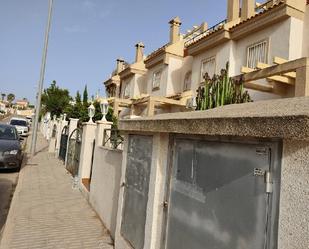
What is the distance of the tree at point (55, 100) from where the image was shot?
158 ft

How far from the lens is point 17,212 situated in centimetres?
721

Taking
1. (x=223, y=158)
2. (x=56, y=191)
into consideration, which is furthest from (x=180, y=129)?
(x=56, y=191)

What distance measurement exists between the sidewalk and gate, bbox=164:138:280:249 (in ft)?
8.88

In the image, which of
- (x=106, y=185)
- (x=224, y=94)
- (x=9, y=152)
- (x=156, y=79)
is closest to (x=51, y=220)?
(x=106, y=185)

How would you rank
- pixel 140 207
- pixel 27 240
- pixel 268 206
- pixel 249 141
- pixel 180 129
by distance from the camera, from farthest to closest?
pixel 27 240 < pixel 140 207 < pixel 180 129 < pixel 249 141 < pixel 268 206

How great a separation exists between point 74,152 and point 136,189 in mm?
8313

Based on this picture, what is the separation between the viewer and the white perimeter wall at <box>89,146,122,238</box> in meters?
6.22

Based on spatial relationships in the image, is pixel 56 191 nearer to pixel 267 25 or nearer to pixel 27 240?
pixel 27 240

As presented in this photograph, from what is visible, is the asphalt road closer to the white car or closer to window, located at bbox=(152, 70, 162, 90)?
window, located at bbox=(152, 70, 162, 90)

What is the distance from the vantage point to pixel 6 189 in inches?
379

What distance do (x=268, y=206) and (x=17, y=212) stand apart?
6.48m

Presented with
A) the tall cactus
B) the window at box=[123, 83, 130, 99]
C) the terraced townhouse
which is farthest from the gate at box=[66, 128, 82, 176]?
the window at box=[123, 83, 130, 99]

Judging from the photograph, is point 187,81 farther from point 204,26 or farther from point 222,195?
point 222,195

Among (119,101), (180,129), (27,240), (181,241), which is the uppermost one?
(119,101)
